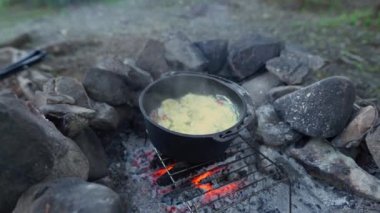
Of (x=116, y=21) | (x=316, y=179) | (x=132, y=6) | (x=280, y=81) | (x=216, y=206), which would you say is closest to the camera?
(x=216, y=206)

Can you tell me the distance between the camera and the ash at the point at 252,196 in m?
2.93

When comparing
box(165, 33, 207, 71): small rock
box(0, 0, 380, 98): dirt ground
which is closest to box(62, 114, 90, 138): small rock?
box(165, 33, 207, 71): small rock

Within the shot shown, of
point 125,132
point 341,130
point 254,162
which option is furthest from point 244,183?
point 125,132

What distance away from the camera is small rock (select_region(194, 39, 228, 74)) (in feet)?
13.0

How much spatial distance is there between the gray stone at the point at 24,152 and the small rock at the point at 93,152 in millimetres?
347

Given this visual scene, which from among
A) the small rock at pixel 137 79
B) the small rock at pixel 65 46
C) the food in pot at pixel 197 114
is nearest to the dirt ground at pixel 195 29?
the small rock at pixel 65 46

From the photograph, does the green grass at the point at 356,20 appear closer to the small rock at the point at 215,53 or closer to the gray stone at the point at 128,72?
the small rock at the point at 215,53

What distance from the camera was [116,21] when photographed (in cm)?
574

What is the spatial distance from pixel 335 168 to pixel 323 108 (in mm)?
488

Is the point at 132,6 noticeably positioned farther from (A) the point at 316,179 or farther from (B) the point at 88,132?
(A) the point at 316,179

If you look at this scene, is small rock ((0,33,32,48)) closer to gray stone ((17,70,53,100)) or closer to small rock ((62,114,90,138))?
gray stone ((17,70,53,100))

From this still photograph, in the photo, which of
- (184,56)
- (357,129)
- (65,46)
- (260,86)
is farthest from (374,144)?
(65,46)

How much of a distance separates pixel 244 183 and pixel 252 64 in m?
1.32

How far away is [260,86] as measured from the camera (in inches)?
149
